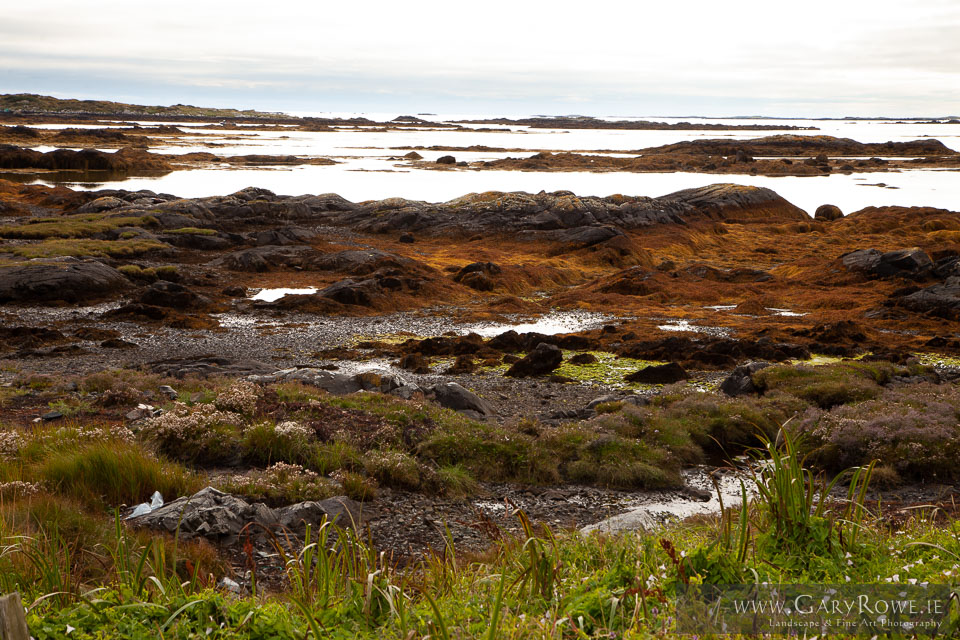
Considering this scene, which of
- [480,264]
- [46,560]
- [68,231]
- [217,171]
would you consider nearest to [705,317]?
[480,264]

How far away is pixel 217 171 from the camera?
95.4 metres

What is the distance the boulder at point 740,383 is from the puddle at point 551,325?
395 inches

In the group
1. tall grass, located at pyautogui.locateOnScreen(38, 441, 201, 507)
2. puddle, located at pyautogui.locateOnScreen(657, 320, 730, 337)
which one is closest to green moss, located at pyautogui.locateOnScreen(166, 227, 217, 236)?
puddle, located at pyautogui.locateOnScreen(657, 320, 730, 337)

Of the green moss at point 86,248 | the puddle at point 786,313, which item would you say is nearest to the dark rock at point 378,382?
the puddle at point 786,313

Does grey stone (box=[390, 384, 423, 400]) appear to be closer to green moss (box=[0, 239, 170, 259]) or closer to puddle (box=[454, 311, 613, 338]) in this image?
puddle (box=[454, 311, 613, 338])

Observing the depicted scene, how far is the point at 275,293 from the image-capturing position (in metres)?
36.0

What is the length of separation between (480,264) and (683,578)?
3695cm

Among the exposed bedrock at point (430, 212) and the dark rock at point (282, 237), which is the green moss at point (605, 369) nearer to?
the exposed bedrock at point (430, 212)

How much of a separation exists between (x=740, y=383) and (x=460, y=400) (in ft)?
29.4

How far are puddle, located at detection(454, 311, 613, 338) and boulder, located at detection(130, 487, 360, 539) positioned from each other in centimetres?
1933

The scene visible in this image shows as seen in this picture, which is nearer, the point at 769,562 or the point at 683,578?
the point at 683,578

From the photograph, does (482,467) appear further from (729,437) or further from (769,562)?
(769,562)

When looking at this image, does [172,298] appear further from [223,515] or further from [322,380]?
[223,515]

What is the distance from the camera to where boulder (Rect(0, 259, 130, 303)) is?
31156 mm
